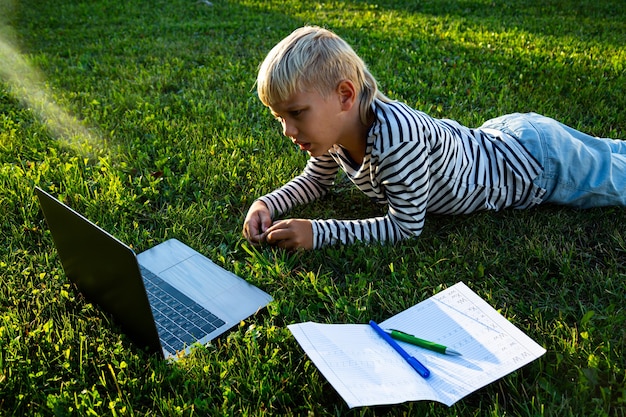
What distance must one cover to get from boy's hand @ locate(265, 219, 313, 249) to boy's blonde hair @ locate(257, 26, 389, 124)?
608mm

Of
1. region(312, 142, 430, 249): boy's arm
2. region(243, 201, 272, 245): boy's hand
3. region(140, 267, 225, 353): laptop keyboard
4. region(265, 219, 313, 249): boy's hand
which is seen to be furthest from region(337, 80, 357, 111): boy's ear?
region(140, 267, 225, 353): laptop keyboard

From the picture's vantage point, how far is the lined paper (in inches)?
71.1

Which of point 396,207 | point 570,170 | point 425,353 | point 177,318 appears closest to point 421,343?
point 425,353

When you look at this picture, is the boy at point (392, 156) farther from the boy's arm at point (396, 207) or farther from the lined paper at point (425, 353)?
the lined paper at point (425, 353)

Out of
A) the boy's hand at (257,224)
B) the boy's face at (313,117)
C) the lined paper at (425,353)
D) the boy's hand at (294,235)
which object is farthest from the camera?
the boy's hand at (257,224)

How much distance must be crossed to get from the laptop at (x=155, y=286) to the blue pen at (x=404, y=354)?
1.70ft

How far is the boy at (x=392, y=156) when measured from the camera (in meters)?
2.36

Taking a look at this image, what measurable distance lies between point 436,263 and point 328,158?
87 cm

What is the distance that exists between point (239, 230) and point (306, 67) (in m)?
1.01

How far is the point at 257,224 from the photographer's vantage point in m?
2.81

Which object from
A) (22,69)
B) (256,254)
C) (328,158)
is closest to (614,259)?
(328,158)

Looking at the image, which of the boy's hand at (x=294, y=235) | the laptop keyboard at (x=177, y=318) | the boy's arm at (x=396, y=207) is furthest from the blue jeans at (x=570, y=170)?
the laptop keyboard at (x=177, y=318)

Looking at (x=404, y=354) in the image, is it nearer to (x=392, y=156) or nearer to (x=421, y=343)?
(x=421, y=343)

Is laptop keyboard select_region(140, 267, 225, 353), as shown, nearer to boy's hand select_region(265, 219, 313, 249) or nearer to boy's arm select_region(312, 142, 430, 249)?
boy's hand select_region(265, 219, 313, 249)
